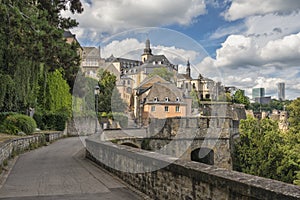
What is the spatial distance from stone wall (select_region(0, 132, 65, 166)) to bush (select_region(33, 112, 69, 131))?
7.86 meters

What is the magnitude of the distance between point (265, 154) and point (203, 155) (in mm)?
9338

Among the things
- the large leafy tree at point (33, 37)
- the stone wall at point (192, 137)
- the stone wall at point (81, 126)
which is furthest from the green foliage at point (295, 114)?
the large leafy tree at point (33, 37)

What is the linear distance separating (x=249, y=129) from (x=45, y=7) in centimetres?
2690

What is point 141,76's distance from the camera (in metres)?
10.2

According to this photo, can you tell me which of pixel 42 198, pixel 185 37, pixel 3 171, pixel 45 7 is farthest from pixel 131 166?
pixel 45 7

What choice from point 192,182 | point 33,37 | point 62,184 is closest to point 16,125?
point 33,37

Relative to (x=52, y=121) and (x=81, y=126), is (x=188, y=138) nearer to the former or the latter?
(x=81, y=126)

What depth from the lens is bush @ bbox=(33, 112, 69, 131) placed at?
109 feet

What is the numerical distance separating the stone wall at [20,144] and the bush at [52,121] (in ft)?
25.8

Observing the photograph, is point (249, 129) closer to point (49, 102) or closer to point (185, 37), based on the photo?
point (49, 102)

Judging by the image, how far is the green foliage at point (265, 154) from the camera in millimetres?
30078

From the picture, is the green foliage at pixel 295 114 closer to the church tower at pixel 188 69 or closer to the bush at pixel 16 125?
the bush at pixel 16 125

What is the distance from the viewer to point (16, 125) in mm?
22641

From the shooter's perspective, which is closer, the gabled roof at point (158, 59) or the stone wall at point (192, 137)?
the gabled roof at point (158, 59)
